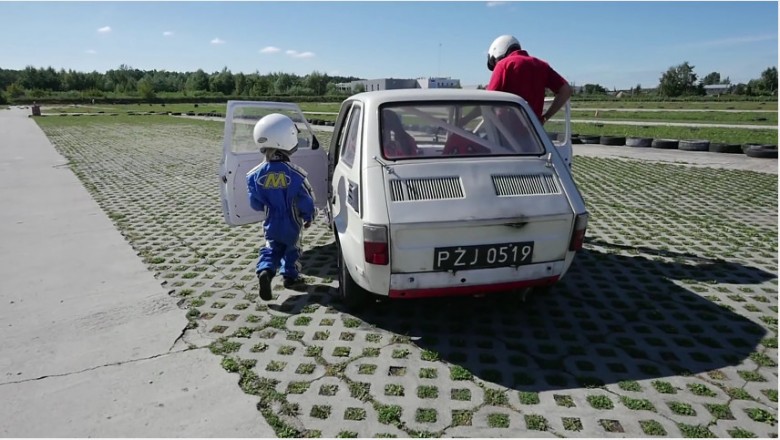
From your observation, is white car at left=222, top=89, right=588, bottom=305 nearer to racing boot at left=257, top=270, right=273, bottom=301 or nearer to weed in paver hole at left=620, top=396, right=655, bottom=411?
racing boot at left=257, top=270, right=273, bottom=301

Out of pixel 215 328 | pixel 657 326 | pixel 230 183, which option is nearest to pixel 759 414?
pixel 657 326

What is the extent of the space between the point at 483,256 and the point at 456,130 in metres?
1.22

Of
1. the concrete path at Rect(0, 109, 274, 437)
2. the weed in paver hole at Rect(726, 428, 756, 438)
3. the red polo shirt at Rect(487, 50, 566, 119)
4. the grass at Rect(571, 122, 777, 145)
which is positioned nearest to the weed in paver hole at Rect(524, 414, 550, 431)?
the weed in paver hole at Rect(726, 428, 756, 438)

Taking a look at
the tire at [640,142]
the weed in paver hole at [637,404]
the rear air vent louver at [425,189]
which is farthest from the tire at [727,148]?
the weed in paver hole at [637,404]

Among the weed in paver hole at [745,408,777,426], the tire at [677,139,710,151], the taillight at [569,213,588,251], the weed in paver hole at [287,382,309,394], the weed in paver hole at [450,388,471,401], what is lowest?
the weed in paver hole at [287,382,309,394]

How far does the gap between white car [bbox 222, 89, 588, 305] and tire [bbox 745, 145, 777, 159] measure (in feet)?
37.0

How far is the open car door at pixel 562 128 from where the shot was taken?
555cm

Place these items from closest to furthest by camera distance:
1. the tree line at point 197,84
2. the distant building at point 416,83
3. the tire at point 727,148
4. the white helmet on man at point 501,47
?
the white helmet on man at point 501,47 < the tire at point 727,148 < the distant building at point 416,83 < the tree line at point 197,84

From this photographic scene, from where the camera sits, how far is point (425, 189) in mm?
3393

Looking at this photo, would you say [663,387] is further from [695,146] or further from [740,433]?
[695,146]

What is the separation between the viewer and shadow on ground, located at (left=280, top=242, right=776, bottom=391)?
3207 mm

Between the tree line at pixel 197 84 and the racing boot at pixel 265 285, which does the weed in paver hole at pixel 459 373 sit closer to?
the racing boot at pixel 265 285

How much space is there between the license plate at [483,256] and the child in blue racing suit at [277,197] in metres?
1.44

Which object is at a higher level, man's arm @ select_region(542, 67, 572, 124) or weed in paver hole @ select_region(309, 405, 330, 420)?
man's arm @ select_region(542, 67, 572, 124)
